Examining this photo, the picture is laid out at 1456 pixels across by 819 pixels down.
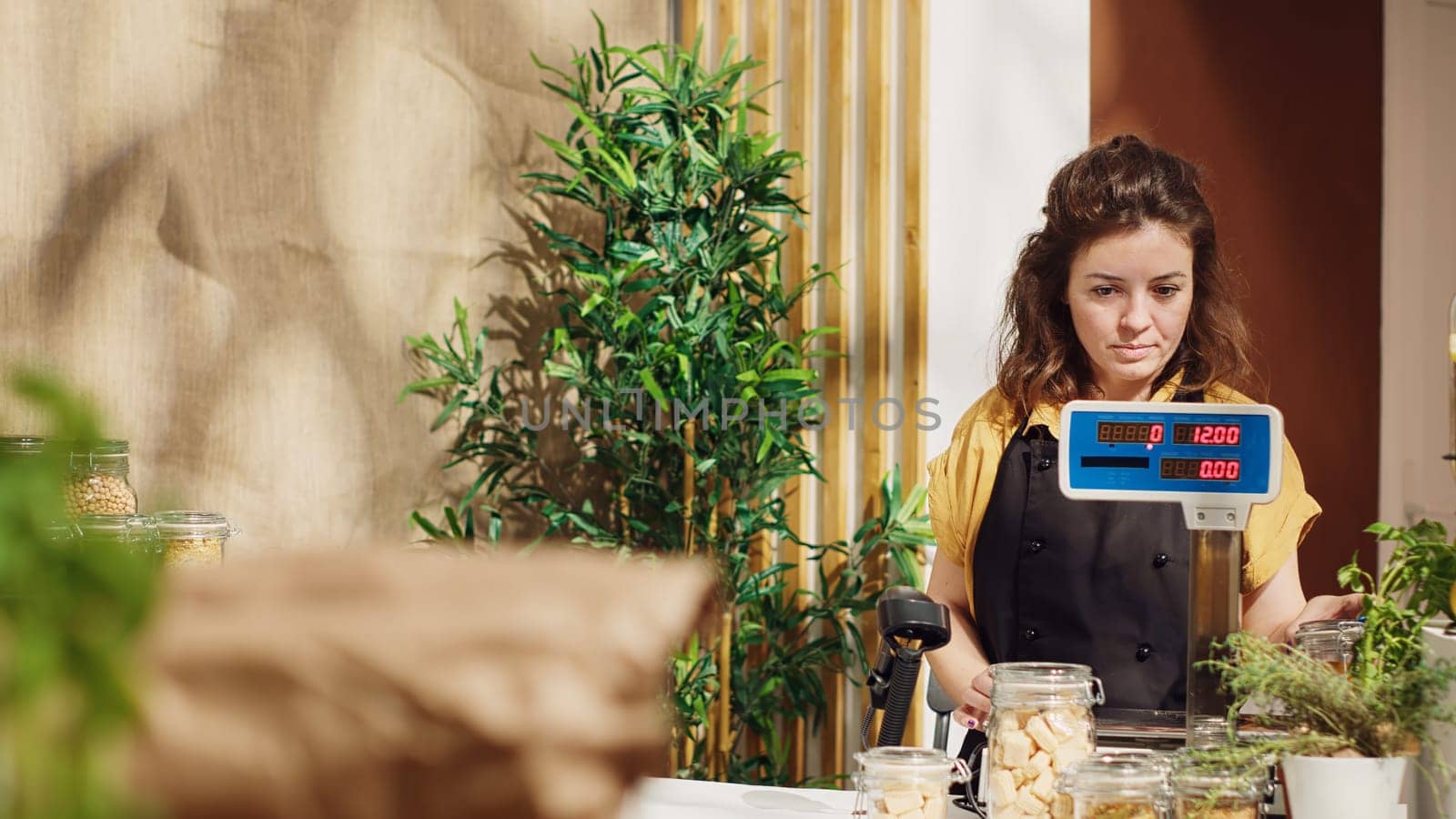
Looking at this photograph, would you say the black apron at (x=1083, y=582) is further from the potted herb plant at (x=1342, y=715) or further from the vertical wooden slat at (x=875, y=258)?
the vertical wooden slat at (x=875, y=258)

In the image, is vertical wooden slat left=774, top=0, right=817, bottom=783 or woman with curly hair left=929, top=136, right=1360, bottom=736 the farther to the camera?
vertical wooden slat left=774, top=0, right=817, bottom=783

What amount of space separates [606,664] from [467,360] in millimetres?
3476

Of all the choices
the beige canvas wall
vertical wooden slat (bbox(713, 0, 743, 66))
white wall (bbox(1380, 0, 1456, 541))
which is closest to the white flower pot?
the beige canvas wall

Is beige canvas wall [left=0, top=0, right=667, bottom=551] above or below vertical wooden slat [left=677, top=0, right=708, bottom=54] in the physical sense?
below

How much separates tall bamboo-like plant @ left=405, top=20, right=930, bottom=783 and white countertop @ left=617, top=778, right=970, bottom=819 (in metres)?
1.70

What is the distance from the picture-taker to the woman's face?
2072 millimetres

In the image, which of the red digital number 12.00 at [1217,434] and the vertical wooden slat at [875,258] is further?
the vertical wooden slat at [875,258]

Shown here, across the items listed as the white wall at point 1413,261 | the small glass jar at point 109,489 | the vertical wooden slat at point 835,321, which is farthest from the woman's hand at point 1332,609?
the white wall at point 1413,261

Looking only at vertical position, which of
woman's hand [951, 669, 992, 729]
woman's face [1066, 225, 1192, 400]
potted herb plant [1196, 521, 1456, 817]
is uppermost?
woman's face [1066, 225, 1192, 400]

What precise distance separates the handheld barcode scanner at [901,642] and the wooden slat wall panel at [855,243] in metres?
2.10

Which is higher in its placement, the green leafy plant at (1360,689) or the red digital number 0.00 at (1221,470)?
the red digital number 0.00 at (1221,470)

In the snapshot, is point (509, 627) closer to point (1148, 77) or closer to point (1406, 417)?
point (1148, 77)

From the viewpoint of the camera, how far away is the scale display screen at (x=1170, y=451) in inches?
49.9

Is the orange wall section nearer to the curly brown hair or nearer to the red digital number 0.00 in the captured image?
the curly brown hair
